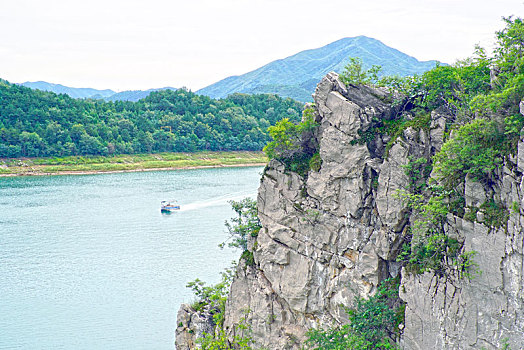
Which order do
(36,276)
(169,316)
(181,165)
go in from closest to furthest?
(169,316) → (36,276) → (181,165)

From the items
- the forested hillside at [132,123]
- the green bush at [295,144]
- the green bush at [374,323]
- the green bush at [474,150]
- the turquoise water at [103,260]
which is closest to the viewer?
the green bush at [474,150]

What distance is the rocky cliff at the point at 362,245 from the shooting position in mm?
16656

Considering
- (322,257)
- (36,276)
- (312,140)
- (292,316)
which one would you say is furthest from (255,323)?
(36,276)

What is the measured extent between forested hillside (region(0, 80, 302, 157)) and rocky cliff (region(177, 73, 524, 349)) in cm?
9781

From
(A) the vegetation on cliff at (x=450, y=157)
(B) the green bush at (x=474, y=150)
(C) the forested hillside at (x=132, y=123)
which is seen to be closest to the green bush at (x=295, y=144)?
(A) the vegetation on cliff at (x=450, y=157)

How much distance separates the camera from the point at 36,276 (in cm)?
4681

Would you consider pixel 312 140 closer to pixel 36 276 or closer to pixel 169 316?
pixel 169 316

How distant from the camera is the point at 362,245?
22.2 metres

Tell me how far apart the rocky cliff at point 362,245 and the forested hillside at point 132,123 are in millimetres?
97813

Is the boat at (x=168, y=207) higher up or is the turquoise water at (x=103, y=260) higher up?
the boat at (x=168, y=207)

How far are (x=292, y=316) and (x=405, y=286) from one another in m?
7.13

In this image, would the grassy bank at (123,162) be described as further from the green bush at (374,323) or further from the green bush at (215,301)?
the green bush at (374,323)

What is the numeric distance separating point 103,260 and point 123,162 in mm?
68627

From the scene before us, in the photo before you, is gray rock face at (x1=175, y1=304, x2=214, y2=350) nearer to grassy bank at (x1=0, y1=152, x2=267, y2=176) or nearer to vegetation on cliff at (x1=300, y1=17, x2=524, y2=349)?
vegetation on cliff at (x1=300, y1=17, x2=524, y2=349)
